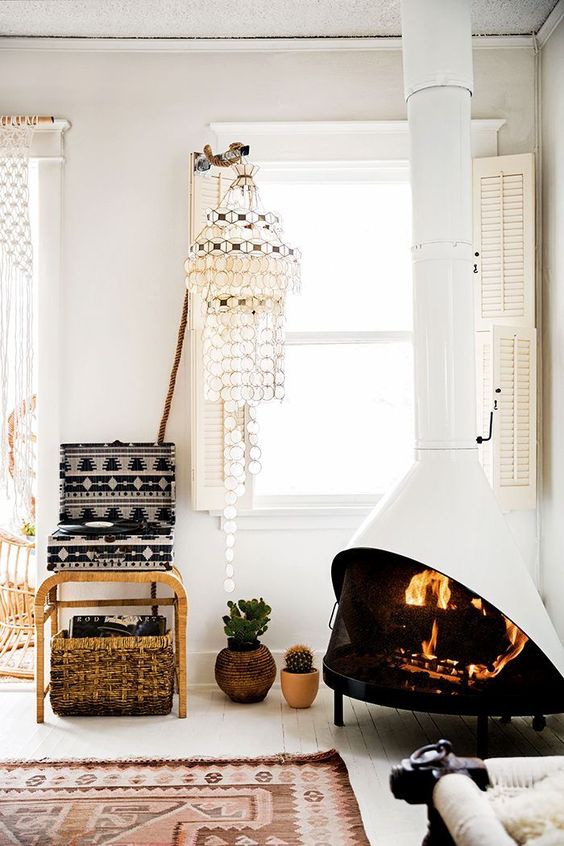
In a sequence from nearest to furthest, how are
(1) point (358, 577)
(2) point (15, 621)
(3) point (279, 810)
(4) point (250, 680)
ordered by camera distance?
(3) point (279, 810), (1) point (358, 577), (4) point (250, 680), (2) point (15, 621)

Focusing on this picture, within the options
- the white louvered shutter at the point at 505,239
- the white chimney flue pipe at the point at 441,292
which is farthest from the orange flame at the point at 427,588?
the white louvered shutter at the point at 505,239

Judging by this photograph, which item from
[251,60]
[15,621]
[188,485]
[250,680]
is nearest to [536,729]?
[250,680]

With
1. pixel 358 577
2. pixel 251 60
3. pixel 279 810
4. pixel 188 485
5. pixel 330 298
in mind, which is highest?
pixel 251 60

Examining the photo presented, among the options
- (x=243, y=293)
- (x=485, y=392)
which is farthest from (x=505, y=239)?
(x=243, y=293)

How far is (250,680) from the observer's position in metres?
3.48

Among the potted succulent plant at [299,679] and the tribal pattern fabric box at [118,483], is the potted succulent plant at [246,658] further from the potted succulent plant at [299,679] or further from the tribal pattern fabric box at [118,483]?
the tribal pattern fabric box at [118,483]

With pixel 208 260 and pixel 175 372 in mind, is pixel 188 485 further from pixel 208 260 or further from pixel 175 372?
pixel 208 260

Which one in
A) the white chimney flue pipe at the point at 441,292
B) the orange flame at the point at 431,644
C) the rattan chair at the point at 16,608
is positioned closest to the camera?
the orange flame at the point at 431,644

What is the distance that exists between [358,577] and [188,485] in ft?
3.31

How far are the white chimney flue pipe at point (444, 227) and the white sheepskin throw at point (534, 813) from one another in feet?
4.73

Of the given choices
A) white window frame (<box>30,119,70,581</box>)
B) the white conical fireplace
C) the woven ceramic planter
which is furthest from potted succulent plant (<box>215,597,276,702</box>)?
white window frame (<box>30,119,70,581</box>)

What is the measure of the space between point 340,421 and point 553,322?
3.29ft

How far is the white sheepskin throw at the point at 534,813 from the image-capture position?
1.62 metres

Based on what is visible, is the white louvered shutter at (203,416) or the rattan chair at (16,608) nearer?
the white louvered shutter at (203,416)
